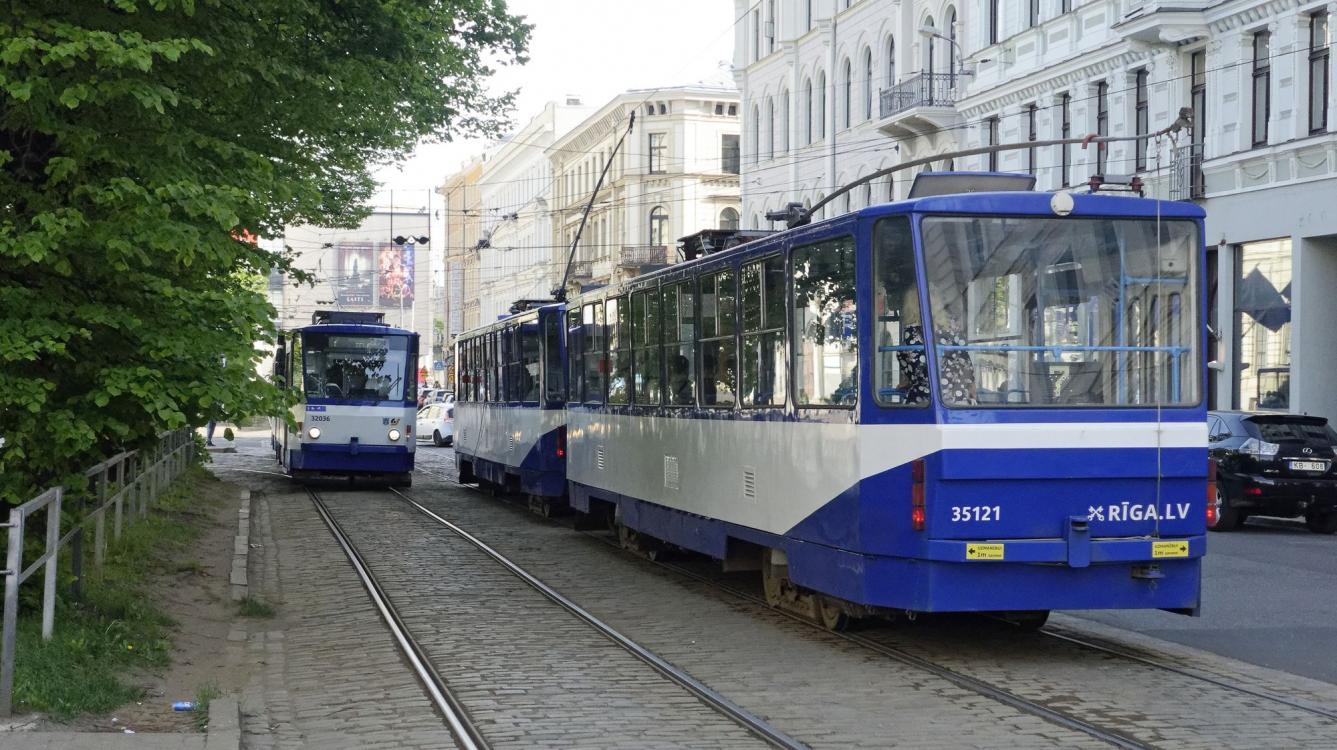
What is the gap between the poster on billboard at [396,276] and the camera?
98625 mm

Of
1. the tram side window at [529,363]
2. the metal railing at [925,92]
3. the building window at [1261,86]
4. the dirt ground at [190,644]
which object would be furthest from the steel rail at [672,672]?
the metal railing at [925,92]

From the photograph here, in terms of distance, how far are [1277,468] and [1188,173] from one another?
11.3 metres

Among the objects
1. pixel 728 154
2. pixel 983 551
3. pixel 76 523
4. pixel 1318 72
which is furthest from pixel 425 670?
pixel 728 154

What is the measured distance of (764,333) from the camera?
12.7 meters

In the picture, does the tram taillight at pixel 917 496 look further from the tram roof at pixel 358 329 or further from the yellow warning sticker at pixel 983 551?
the tram roof at pixel 358 329

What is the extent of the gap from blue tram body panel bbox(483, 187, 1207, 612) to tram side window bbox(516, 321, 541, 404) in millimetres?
12885

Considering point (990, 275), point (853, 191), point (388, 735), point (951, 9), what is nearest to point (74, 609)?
point (388, 735)

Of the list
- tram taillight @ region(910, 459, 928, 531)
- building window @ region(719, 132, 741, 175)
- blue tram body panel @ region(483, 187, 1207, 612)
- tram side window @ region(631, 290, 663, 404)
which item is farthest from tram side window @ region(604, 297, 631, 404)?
building window @ region(719, 132, 741, 175)

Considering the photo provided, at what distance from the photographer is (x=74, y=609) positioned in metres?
11.6

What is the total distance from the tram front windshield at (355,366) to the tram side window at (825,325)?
61.9 ft

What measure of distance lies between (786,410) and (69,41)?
525 cm

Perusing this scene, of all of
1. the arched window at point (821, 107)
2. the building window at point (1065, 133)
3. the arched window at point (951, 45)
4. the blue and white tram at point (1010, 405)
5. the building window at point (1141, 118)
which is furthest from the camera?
the arched window at point (821, 107)

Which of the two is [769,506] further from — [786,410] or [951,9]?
[951,9]

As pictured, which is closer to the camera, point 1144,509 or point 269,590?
point 1144,509
